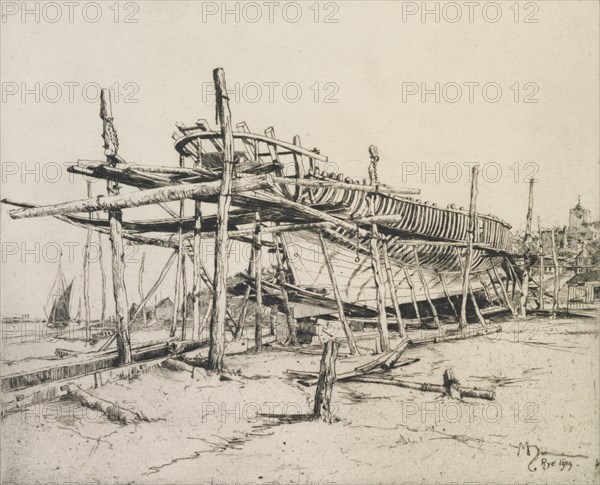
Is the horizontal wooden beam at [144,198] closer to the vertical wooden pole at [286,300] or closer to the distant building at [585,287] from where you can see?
the vertical wooden pole at [286,300]

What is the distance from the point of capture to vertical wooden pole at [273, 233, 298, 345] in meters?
4.13

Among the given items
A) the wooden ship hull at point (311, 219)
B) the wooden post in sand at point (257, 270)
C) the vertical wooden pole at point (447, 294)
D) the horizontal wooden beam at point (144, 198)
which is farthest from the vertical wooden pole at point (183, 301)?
the vertical wooden pole at point (447, 294)

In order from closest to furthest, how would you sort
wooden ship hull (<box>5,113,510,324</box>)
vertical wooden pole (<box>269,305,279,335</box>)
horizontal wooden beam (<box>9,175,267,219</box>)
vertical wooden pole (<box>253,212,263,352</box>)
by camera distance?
horizontal wooden beam (<box>9,175,267,219</box>) → wooden ship hull (<box>5,113,510,324</box>) → vertical wooden pole (<box>253,212,263,352</box>) → vertical wooden pole (<box>269,305,279,335</box>)

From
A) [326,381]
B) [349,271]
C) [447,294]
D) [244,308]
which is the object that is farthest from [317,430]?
[447,294]

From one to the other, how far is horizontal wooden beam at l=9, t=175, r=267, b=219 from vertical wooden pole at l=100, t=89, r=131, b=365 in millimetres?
128

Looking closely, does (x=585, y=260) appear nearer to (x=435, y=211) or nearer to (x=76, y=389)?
(x=435, y=211)

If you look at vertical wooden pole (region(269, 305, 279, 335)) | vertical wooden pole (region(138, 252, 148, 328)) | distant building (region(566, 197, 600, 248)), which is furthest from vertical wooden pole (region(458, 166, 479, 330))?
vertical wooden pole (region(138, 252, 148, 328))

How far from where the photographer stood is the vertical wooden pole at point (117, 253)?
12.5 feet

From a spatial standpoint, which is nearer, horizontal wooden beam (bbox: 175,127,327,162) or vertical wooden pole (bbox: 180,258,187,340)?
horizontal wooden beam (bbox: 175,127,327,162)

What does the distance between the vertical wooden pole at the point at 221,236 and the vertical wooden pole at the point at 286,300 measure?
1.77 ft

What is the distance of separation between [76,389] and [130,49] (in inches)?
90.6

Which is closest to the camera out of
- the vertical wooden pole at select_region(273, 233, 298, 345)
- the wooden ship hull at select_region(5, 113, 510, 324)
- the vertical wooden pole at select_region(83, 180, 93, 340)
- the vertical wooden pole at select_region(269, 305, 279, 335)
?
the wooden ship hull at select_region(5, 113, 510, 324)
